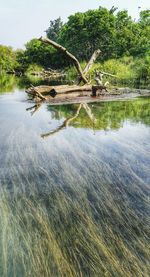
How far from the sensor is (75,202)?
385 centimetres

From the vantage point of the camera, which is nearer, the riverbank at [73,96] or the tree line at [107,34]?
the riverbank at [73,96]

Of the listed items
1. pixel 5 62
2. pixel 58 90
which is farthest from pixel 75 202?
pixel 5 62

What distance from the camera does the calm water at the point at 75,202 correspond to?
271 cm

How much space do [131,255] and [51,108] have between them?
31.1ft

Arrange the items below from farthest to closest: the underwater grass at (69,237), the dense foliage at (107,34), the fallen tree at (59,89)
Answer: the dense foliage at (107,34)
the fallen tree at (59,89)
the underwater grass at (69,237)

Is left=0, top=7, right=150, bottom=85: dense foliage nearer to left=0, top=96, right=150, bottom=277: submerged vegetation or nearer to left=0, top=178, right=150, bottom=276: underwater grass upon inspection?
left=0, top=96, right=150, bottom=277: submerged vegetation

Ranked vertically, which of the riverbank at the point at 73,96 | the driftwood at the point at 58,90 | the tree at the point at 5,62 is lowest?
the riverbank at the point at 73,96

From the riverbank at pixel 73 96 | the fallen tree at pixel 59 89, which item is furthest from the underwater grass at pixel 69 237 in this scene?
the fallen tree at pixel 59 89

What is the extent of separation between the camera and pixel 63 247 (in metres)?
2.90

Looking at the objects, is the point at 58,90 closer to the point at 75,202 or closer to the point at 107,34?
the point at 75,202

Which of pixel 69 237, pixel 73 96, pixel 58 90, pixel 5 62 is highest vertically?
pixel 5 62

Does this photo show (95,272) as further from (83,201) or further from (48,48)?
(48,48)

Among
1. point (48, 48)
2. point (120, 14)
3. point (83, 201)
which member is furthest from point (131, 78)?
point (48, 48)

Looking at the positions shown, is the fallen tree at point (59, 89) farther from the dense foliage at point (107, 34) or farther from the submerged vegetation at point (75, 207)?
the dense foliage at point (107, 34)
